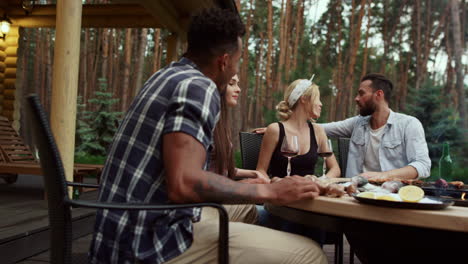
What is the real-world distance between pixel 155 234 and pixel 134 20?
6.73 metres

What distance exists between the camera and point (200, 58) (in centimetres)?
144

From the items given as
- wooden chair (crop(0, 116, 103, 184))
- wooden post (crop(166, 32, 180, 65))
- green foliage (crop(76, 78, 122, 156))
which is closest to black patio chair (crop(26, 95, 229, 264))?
wooden chair (crop(0, 116, 103, 184))

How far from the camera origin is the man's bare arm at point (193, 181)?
1.14 m

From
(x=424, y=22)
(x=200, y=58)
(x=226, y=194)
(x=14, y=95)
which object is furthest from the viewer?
(x=424, y=22)

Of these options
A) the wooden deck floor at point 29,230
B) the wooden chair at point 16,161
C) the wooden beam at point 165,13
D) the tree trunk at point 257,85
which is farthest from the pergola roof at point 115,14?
the tree trunk at point 257,85

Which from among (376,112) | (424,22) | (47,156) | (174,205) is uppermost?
(424,22)

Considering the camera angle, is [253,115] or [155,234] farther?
[253,115]

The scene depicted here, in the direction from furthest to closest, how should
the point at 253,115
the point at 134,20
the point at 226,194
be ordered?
1. the point at 253,115
2. the point at 134,20
3. the point at 226,194

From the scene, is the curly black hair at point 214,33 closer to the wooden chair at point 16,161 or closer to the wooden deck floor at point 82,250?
the wooden deck floor at point 82,250

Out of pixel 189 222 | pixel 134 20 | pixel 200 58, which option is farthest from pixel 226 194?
pixel 134 20

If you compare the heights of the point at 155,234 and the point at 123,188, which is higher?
the point at 123,188

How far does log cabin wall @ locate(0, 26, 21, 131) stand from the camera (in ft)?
25.7

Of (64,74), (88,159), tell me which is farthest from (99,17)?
(64,74)

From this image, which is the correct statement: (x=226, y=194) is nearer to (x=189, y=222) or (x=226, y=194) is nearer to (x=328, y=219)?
(x=189, y=222)
